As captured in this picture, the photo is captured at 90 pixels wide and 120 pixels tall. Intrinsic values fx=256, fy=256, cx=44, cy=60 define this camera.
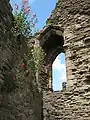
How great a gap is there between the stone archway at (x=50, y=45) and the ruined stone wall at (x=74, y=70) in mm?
420

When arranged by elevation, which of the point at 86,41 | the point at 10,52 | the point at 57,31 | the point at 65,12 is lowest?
the point at 10,52

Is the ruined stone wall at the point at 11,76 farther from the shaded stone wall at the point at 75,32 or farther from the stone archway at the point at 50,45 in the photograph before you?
the stone archway at the point at 50,45

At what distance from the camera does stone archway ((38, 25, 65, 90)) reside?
881cm

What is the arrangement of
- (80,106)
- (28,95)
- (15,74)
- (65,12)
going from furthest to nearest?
(65,12) → (80,106) → (28,95) → (15,74)

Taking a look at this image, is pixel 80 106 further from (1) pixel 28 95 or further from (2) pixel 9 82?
(2) pixel 9 82

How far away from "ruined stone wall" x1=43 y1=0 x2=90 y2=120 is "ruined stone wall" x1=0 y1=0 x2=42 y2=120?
178 cm

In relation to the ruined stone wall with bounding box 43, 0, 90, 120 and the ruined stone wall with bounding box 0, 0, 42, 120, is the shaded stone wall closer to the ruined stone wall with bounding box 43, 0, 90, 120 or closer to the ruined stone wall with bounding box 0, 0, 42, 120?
the ruined stone wall with bounding box 43, 0, 90, 120

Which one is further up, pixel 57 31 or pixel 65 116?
pixel 57 31

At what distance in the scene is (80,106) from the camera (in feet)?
23.6

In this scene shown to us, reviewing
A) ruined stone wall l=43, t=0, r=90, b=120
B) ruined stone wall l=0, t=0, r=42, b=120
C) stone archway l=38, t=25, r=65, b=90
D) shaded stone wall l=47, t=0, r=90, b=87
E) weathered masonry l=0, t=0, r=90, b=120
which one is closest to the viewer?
ruined stone wall l=0, t=0, r=42, b=120

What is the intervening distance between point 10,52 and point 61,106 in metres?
3.47

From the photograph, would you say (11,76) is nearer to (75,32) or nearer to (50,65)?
(75,32)

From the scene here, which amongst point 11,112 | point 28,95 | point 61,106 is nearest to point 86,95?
point 61,106

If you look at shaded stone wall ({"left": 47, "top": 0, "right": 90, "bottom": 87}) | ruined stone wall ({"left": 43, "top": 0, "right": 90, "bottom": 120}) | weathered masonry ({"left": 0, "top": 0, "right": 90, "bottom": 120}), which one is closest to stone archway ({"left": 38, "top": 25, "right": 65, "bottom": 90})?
weathered masonry ({"left": 0, "top": 0, "right": 90, "bottom": 120})
